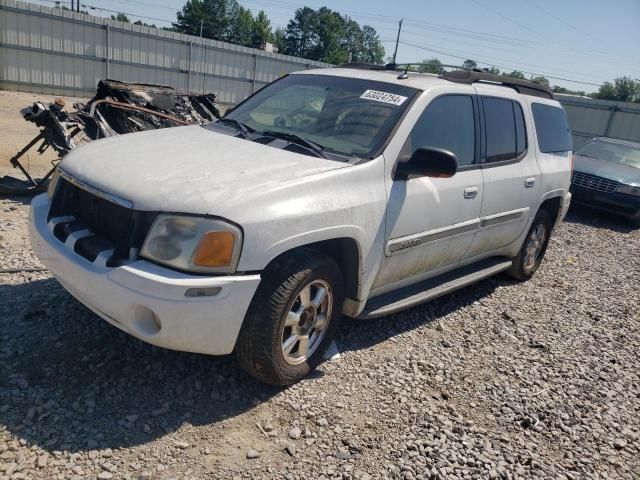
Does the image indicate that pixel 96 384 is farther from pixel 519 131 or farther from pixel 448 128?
pixel 519 131

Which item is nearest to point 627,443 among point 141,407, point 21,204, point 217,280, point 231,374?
point 231,374

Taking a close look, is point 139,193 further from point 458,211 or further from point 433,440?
point 458,211

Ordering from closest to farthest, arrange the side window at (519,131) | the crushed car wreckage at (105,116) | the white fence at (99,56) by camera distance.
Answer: the side window at (519,131), the crushed car wreckage at (105,116), the white fence at (99,56)

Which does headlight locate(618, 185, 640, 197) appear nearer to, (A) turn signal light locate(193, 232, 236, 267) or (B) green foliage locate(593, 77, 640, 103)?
(A) turn signal light locate(193, 232, 236, 267)

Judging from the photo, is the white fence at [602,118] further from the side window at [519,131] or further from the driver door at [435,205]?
the driver door at [435,205]

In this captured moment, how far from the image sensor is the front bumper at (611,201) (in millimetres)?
9719

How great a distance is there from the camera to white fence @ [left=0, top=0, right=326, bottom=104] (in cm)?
1725

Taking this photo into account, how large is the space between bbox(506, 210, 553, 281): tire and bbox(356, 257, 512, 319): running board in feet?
1.16

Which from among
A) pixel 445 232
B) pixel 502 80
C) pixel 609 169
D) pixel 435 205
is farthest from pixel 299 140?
pixel 609 169

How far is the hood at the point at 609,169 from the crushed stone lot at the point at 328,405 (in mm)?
6400

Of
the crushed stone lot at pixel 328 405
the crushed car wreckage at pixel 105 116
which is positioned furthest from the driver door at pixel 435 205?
the crushed car wreckage at pixel 105 116

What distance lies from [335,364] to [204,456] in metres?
1.21

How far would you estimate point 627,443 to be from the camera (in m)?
3.28

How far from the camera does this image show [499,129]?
4641 millimetres
